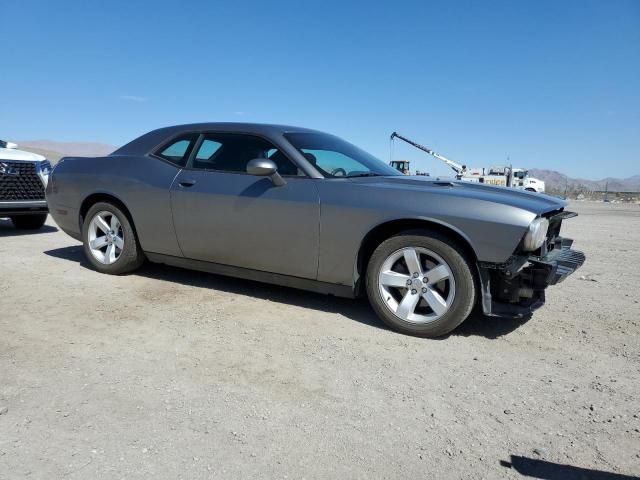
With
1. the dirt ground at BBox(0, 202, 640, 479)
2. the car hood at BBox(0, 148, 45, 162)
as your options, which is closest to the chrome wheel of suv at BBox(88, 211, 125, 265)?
the dirt ground at BBox(0, 202, 640, 479)

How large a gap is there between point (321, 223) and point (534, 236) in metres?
1.51

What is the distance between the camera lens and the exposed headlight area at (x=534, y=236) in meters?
3.11

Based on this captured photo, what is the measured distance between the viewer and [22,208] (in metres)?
7.05

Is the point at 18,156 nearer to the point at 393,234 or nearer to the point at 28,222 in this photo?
the point at 28,222

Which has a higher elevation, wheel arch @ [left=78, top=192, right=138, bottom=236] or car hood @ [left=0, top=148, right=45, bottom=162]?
car hood @ [left=0, top=148, right=45, bottom=162]

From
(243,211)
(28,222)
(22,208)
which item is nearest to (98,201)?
(243,211)

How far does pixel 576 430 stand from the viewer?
2.28 metres

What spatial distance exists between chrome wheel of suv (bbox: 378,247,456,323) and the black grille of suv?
6.12m

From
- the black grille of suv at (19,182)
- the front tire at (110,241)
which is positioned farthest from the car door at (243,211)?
the black grille of suv at (19,182)

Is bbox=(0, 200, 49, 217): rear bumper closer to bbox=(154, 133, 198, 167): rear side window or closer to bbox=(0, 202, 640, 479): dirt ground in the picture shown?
bbox=(0, 202, 640, 479): dirt ground

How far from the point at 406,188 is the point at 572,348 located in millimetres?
1616

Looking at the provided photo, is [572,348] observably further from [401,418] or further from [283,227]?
[283,227]

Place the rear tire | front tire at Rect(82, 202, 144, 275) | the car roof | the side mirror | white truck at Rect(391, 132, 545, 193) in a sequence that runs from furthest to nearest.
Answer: white truck at Rect(391, 132, 545, 193) → the rear tire → front tire at Rect(82, 202, 144, 275) → the car roof → the side mirror

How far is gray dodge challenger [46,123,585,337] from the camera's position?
129 inches
